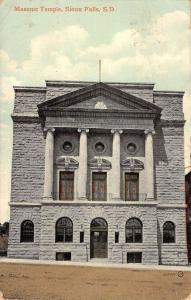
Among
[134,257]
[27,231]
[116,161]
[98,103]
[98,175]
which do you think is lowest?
[134,257]

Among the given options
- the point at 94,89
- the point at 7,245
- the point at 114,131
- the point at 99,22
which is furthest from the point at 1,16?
the point at 7,245

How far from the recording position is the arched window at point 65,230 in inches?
1008

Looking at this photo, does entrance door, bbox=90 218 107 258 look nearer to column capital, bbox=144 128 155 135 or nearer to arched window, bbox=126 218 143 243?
arched window, bbox=126 218 143 243

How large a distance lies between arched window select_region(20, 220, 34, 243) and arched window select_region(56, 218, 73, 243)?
1.48 metres

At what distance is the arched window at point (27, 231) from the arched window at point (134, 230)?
5146 millimetres

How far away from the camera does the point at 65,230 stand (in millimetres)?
25672

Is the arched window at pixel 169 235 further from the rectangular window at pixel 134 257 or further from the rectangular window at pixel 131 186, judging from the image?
the rectangular window at pixel 131 186

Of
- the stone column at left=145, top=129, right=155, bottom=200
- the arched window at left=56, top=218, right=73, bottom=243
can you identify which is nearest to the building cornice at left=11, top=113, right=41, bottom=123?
the arched window at left=56, top=218, right=73, bottom=243

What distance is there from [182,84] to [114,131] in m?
7.67

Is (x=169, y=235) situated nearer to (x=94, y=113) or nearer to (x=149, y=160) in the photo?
(x=149, y=160)

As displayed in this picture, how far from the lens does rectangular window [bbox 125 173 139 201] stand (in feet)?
86.6

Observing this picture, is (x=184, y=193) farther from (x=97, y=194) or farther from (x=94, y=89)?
(x=94, y=89)

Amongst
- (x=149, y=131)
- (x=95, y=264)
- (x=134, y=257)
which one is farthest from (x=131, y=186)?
(x=95, y=264)

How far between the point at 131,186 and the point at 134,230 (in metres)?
2.42
